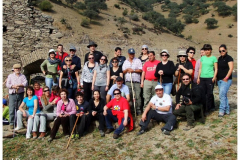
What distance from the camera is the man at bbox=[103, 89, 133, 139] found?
17.0 ft

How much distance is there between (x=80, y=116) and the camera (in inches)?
211

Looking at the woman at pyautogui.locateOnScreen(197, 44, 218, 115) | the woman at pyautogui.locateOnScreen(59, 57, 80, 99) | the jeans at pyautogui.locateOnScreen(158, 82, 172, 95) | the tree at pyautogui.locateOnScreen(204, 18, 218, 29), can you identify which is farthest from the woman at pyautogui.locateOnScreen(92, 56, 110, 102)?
the tree at pyautogui.locateOnScreen(204, 18, 218, 29)

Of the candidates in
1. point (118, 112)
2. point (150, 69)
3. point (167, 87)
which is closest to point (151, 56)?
point (150, 69)

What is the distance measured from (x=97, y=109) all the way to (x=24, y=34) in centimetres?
507

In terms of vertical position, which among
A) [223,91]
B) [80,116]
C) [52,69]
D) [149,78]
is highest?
[52,69]

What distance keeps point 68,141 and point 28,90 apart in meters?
1.66

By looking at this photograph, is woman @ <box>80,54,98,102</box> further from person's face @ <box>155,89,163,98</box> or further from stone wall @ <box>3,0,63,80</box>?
stone wall @ <box>3,0,63,80</box>

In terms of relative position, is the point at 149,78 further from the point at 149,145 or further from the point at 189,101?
the point at 149,145

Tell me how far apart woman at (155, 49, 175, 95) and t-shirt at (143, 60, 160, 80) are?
171 mm

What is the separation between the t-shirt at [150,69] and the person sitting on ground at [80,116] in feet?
5.43

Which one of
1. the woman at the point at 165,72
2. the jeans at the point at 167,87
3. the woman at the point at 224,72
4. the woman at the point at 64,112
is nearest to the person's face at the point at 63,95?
the woman at the point at 64,112

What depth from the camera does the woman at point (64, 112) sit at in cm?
526

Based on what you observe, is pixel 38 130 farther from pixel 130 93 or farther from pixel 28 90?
pixel 130 93

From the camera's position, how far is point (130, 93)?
5.97m
